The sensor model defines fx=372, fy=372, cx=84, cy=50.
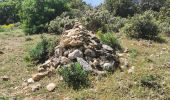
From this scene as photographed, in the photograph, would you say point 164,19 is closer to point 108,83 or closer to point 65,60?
point 65,60

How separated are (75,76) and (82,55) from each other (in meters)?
1.39

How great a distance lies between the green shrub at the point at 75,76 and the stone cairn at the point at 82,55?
0.61m

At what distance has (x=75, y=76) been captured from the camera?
10.5m

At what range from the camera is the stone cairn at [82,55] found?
11367 millimetres

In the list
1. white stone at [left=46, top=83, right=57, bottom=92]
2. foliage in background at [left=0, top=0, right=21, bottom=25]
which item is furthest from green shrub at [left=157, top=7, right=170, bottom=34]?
foliage in background at [left=0, top=0, right=21, bottom=25]

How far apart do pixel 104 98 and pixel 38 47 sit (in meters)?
4.57

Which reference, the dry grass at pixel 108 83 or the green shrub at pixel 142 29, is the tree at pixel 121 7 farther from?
the dry grass at pixel 108 83

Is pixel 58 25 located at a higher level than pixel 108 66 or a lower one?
lower

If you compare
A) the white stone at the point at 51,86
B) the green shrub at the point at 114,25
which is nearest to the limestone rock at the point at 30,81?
the white stone at the point at 51,86

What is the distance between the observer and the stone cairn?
11.4 m

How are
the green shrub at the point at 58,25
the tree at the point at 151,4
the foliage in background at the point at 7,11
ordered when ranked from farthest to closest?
the foliage in background at the point at 7,11
the tree at the point at 151,4
the green shrub at the point at 58,25

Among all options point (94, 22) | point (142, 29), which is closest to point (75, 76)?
point (142, 29)

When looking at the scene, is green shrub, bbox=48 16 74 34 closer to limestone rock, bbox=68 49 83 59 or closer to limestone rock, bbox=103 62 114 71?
limestone rock, bbox=68 49 83 59

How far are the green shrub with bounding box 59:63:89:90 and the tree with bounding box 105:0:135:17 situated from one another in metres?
17.3
